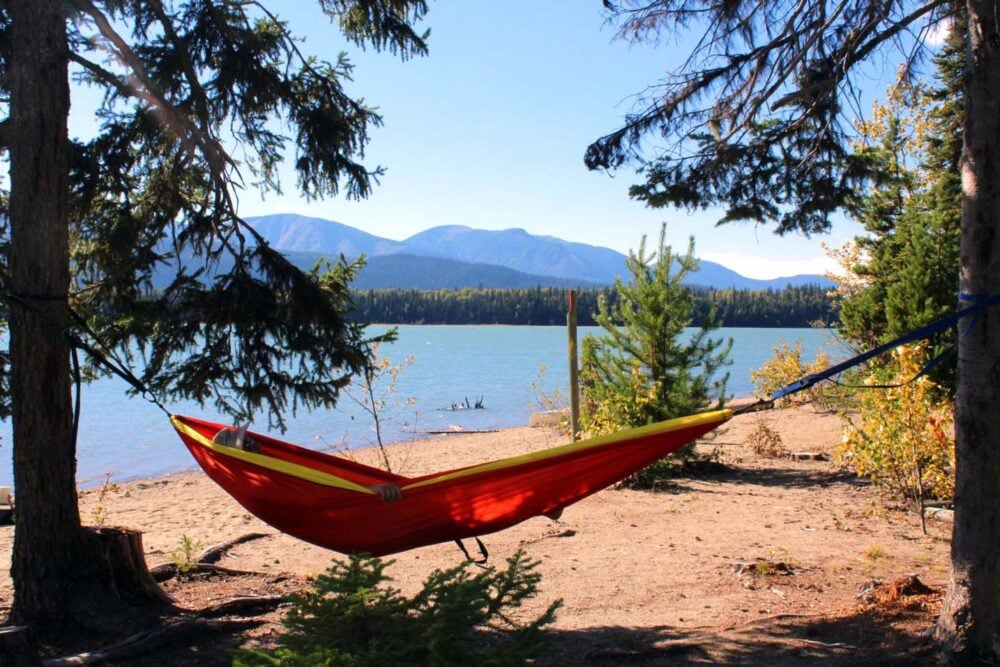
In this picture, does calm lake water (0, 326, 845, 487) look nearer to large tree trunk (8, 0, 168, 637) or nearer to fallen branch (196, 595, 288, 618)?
fallen branch (196, 595, 288, 618)

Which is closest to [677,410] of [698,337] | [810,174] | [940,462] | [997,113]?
[698,337]

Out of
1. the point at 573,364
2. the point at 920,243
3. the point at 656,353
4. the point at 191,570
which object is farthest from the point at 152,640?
the point at 920,243

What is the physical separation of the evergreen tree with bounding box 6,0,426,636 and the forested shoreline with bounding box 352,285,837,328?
4821 cm

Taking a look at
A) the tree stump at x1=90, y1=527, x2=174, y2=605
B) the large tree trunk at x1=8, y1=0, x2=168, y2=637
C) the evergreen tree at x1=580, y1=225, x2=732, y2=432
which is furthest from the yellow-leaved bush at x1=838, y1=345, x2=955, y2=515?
the large tree trunk at x1=8, y1=0, x2=168, y2=637

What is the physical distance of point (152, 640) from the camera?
3.14 meters

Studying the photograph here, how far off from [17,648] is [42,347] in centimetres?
120

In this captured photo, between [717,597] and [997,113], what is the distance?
100 inches

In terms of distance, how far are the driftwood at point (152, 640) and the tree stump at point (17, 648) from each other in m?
0.09

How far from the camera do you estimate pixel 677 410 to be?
764 centimetres

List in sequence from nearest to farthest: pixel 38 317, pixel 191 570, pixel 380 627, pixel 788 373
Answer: pixel 380 627 → pixel 38 317 → pixel 191 570 → pixel 788 373

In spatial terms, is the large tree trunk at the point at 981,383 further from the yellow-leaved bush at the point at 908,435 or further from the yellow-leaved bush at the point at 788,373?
the yellow-leaved bush at the point at 788,373

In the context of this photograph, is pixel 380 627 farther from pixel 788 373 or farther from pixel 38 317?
pixel 788 373

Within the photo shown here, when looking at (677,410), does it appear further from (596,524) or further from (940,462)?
(940,462)

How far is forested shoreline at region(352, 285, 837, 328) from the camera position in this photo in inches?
2115
